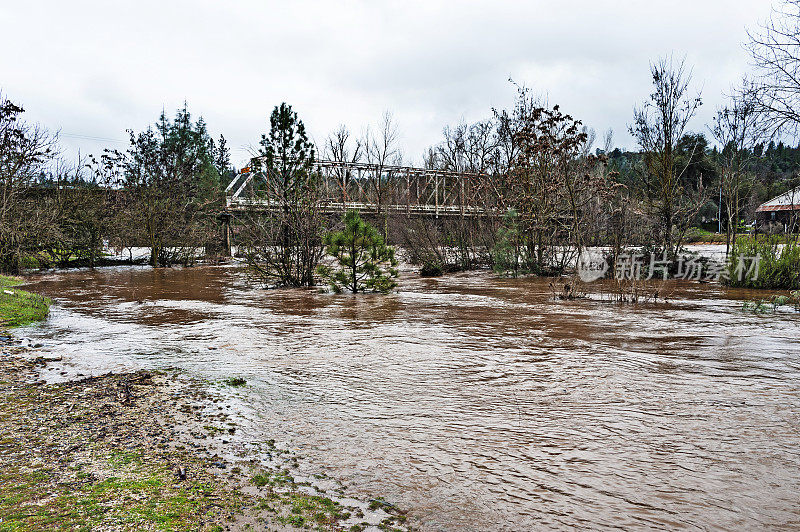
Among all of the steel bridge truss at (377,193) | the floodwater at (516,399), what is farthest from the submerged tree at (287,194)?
the floodwater at (516,399)

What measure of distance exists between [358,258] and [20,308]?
8.59 metres

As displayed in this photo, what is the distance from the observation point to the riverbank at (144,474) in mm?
3484

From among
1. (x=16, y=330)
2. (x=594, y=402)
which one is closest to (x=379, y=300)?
(x=16, y=330)

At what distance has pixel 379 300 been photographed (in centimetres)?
1638

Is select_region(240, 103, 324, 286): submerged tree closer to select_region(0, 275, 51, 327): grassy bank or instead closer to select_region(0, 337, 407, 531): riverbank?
select_region(0, 275, 51, 327): grassy bank

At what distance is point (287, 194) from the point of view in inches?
726

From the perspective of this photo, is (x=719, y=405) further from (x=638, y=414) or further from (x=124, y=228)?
(x=124, y=228)

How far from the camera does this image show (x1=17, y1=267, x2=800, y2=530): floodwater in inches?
159

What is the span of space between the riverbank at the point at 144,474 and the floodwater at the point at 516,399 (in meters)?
0.39

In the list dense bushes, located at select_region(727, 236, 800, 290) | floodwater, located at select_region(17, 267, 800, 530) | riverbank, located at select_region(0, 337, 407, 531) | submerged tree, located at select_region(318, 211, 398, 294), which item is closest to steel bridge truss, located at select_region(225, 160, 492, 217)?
submerged tree, located at select_region(318, 211, 398, 294)

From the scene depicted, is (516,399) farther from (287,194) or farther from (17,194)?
(17,194)

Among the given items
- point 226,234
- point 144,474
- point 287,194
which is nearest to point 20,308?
point 287,194

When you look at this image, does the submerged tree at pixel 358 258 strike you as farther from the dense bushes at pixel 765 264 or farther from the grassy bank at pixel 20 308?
the dense bushes at pixel 765 264

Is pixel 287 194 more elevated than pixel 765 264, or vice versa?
pixel 287 194
